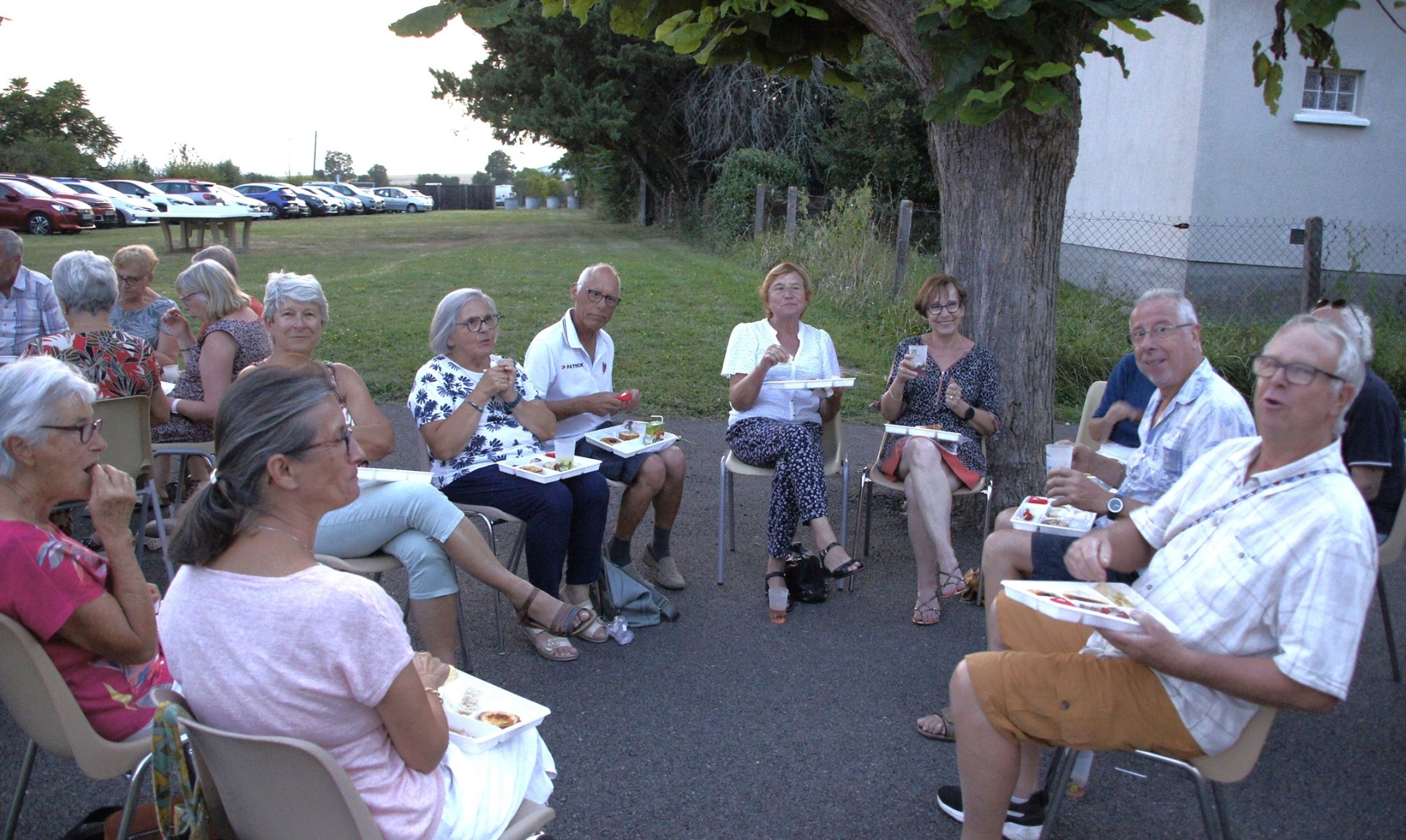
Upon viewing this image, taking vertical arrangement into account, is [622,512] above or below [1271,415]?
below

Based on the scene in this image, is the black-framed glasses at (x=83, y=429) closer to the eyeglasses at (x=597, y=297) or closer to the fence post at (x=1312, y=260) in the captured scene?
the eyeglasses at (x=597, y=297)

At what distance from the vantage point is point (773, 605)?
14.9 ft

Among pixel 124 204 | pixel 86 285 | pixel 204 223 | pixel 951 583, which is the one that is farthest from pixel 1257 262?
pixel 124 204

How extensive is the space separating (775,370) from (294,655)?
3716 millimetres

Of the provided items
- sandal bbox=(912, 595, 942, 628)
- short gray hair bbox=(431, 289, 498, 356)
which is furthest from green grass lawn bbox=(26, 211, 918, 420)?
short gray hair bbox=(431, 289, 498, 356)

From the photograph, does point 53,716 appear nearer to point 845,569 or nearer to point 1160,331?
point 845,569

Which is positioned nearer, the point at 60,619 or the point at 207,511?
the point at 207,511

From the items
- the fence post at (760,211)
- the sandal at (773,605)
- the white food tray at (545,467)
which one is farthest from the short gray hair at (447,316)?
the fence post at (760,211)

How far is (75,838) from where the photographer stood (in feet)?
8.38

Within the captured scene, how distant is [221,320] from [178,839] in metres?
3.54

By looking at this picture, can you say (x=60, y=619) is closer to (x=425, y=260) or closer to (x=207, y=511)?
(x=207, y=511)

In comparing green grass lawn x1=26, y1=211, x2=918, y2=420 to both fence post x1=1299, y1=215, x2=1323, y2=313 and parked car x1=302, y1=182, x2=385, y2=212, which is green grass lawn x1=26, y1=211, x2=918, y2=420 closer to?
fence post x1=1299, y1=215, x2=1323, y2=313

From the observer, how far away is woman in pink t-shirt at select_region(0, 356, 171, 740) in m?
2.33

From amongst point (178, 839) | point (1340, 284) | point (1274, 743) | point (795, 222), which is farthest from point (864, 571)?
point (795, 222)
